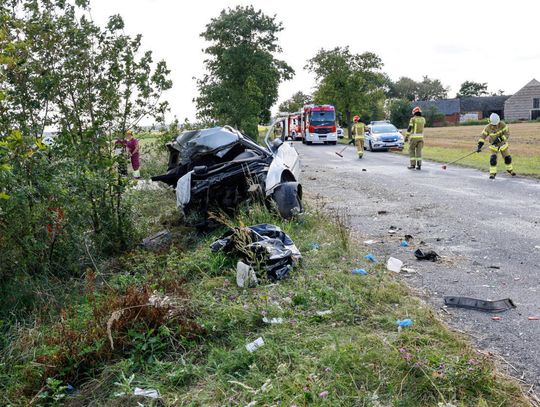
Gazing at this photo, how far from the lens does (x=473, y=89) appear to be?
388ft

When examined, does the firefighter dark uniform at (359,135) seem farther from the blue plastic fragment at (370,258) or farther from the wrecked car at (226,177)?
the blue plastic fragment at (370,258)

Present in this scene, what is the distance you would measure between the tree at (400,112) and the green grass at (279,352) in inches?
2631

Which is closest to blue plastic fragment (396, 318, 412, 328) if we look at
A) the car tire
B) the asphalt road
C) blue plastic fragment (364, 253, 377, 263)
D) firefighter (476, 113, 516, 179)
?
the asphalt road

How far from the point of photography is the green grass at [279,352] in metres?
3.08

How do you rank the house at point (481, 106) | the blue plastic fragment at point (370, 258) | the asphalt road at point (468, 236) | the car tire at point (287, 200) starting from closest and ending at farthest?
the asphalt road at point (468, 236) → the blue plastic fragment at point (370, 258) → the car tire at point (287, 200) → the house at point (481, 106)

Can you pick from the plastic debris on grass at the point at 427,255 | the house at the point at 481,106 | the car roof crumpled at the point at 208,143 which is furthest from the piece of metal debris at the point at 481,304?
the house at the point at 481,106

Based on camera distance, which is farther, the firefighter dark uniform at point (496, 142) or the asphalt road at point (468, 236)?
the firefighter dark uniform at point (496, 142)

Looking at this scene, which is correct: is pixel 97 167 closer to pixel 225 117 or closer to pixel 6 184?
pixel 6 184

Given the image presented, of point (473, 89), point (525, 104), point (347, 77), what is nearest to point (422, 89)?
point (473, 89)

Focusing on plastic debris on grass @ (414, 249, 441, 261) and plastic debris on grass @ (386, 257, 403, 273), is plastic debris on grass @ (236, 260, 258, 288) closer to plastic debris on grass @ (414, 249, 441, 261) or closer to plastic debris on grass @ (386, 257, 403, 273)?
plastic debris on grass @ (386, 257, 403, 273)

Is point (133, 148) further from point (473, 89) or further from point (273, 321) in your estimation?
point (473, 89)

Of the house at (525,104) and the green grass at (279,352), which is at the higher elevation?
the house at (525,104)

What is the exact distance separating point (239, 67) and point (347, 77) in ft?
42.9

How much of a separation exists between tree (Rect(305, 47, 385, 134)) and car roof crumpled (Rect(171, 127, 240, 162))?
120 feet
